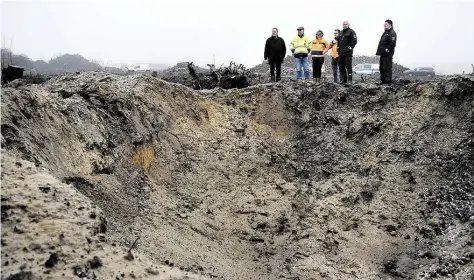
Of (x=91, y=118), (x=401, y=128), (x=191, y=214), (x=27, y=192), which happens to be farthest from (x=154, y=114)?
(x=401, y=128)

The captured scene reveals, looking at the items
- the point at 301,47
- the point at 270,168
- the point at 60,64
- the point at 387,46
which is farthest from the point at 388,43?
the point at 60,64

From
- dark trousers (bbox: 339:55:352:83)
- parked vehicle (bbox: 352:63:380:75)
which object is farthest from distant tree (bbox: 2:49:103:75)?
dark trousers (bbox: 339:55:352:83)

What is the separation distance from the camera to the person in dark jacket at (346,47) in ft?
39.5

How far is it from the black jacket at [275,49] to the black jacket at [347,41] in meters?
1.67

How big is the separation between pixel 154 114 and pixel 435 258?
18.9ft

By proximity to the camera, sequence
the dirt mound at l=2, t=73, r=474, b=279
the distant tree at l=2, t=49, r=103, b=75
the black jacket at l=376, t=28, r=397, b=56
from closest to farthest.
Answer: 1. the dirt mound at l=2, t=73, r=474, b=279
2. the black jacket at l=376, t=28, r=397, b=56
3. the distant tree at l=2, t=49, r=103, b=75

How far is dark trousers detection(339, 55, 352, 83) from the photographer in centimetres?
1213

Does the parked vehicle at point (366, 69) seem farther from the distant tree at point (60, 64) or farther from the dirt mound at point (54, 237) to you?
the dirt mound at point (54, 237)

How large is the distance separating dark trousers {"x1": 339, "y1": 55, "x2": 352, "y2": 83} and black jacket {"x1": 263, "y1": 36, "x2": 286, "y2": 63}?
1658 mm

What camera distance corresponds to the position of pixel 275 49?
512 inches

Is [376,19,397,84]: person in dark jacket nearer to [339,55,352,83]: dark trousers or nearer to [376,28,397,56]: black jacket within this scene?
[376,28,397,56]: black jacket

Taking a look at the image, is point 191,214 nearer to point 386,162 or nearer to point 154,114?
point 154,114

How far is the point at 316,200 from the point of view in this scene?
959cm

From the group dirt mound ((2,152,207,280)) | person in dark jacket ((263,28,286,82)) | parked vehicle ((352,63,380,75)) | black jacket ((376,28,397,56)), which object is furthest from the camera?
parked vehicle ((352,63,380,75))
